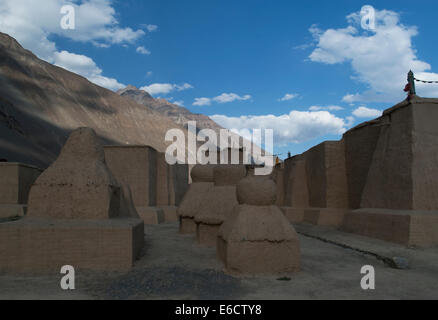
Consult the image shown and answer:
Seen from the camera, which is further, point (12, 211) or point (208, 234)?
point (12, 211)

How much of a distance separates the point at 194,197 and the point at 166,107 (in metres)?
96.6

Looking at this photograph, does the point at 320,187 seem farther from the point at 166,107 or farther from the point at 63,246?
the point at 166,107

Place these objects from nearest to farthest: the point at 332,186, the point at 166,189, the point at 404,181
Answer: the point at 404,181
the point at 332,186
the point at 166,189

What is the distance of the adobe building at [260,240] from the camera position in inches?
266

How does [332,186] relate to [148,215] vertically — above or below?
above

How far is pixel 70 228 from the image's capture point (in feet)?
22.5

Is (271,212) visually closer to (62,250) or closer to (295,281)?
(295,281)

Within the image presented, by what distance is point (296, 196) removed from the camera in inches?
700

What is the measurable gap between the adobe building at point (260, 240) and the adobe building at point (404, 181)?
4394mm

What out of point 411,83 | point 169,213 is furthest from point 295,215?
point 411,83

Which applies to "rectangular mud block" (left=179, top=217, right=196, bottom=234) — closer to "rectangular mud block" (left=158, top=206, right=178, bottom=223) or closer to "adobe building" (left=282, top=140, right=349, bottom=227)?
"rectangular mud block" (left=158, top=206, right=178, bottom=223)

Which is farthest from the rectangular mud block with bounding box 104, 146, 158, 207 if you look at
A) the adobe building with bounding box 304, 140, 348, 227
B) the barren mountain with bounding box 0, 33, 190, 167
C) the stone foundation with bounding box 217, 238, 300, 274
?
the barren mountain with bounding box 0, 33, 190, 167

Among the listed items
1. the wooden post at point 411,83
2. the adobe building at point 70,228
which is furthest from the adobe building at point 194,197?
the wooden post at point 411,83

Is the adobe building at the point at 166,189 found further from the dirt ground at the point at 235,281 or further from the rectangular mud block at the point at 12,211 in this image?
the dirt ground at the point at 235,281
